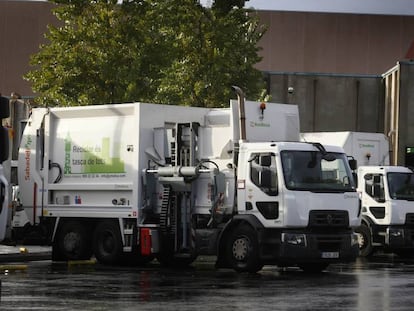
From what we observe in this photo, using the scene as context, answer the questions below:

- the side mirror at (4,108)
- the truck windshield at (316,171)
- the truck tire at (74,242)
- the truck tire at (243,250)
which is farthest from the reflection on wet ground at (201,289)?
the side mirror at (4,108)

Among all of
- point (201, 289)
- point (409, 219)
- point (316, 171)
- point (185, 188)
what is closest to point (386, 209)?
point (409, 219)

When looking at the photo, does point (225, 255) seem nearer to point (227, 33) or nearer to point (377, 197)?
point (377, 197)

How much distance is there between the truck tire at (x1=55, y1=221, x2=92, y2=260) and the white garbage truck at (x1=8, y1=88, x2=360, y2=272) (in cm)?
3

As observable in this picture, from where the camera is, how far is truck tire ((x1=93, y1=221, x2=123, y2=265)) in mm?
22719

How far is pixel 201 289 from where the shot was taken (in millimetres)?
17172

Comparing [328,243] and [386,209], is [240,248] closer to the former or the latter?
[328,243]

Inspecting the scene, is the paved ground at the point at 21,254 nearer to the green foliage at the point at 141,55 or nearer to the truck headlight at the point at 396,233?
the green foliage at the point at 141,55

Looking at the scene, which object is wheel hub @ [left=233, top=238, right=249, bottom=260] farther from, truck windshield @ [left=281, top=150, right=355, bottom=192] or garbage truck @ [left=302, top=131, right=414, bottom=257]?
garbage truck @ [left=302, top=131, right=414, bottom=257]

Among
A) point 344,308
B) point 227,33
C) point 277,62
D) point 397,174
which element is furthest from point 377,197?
point 277,62

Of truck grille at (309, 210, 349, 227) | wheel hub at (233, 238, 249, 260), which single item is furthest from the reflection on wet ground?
truck grille at (309, 210, 349, 227)

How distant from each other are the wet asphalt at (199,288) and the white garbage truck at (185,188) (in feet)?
1.82

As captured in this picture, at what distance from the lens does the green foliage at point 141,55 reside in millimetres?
31500

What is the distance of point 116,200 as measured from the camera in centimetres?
2284

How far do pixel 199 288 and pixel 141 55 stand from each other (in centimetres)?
1541
